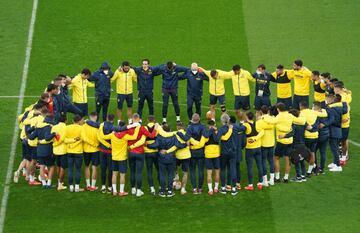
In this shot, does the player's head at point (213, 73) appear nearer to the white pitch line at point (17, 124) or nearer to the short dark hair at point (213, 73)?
the short dark hair at point (213, 73)

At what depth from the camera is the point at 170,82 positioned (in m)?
30.8

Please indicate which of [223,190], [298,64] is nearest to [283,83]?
[298,64]

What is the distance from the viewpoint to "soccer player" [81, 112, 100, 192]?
26.2m

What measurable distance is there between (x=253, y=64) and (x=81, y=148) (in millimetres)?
11171

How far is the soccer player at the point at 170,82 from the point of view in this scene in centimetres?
3056

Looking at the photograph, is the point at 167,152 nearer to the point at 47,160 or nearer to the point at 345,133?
the point at 47,160

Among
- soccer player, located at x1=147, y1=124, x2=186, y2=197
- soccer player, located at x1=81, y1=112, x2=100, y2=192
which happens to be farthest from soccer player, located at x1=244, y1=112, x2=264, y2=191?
soccer player, located at x1=81, y1=112, x2=100, y2=192

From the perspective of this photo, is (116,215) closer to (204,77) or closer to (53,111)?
(53,111)

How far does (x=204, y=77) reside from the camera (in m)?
30.7

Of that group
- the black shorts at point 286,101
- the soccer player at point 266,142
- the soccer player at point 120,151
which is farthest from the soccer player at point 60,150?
the black shorts at point 286,101

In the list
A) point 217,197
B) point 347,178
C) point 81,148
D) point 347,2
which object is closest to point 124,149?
Answer: point 81,148

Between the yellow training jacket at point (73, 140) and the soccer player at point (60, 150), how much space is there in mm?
110

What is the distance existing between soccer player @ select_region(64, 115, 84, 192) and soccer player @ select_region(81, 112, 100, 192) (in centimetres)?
14

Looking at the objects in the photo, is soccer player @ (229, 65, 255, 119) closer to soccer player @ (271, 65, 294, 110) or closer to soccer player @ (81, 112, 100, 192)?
soccer player @ (271, 65, 294, 110)
